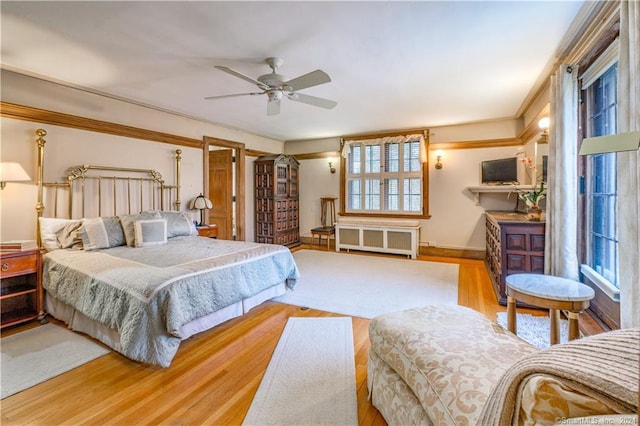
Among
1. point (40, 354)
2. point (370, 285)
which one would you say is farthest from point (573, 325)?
point (40, 354)

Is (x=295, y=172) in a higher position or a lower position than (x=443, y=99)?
lower

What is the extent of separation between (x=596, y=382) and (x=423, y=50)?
2858 mm

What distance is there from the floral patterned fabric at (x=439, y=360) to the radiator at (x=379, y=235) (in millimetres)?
4033

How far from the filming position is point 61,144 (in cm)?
339

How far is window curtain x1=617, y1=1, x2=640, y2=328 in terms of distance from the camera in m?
1.44

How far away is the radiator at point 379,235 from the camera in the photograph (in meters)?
5.70

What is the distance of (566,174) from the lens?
8.52 feet

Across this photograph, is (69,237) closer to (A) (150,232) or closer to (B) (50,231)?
(B) (50,231)

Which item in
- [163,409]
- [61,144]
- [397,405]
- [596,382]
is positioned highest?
[61,144]

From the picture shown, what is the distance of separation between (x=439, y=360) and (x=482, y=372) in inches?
6.5

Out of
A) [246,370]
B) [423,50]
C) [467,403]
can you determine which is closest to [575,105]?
[423,50]

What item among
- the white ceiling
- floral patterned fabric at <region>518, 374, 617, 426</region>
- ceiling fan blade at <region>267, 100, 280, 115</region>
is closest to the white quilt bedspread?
ceiling fan blade at <region>267, 100, 280, 115</region>

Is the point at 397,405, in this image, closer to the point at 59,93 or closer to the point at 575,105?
the point at 575,105

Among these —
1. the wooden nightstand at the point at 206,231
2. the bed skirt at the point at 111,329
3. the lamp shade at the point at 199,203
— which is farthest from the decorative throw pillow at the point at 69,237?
the lamp shade at the point at 199,203
